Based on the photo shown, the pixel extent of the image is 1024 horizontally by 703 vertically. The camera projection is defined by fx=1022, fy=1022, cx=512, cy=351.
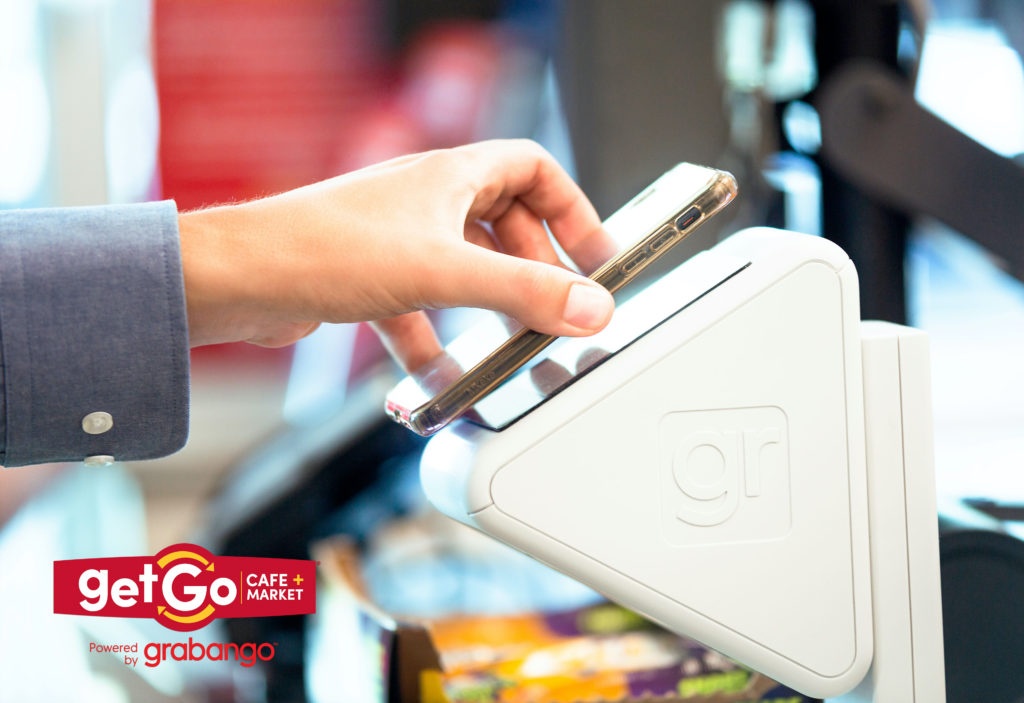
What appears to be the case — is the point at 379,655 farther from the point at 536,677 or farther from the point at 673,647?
the point at 673,647

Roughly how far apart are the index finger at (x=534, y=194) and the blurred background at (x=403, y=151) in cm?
32

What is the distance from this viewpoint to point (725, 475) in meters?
0.60

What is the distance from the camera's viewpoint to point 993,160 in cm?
92

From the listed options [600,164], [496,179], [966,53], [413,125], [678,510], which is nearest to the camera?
[678,510]

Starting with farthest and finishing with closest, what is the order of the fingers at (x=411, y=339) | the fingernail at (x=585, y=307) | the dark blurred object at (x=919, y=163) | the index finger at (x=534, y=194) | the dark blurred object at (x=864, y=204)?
the dark blurred object at (x=864, y=204)
the dark blurred object at (x=919, y=163)
the fingers at (x=411, y=339)
the index finger at (x=534, y=194)
the fingernail at (x=585, y=307)

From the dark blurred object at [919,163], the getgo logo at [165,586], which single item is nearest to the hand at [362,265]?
the getgo logo at [165,586]

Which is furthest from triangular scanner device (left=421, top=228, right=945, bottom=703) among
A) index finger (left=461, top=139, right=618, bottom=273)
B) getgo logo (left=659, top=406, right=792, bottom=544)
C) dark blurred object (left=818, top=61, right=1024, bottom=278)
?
dark blurred object (left=818, top=61, right=1024, bottom=278)

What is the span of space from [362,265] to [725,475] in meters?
0.24

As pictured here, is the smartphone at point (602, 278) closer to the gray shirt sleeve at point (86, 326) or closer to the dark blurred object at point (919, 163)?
the gray shirt sleeve at point (86, 326)

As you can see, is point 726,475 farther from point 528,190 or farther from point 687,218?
point 528,190

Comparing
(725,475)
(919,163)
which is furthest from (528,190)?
(919,163)

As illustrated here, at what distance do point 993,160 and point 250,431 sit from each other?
2310 millimetres

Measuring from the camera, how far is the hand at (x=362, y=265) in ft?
1.89

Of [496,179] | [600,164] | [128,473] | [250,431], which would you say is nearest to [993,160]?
[496,179]
